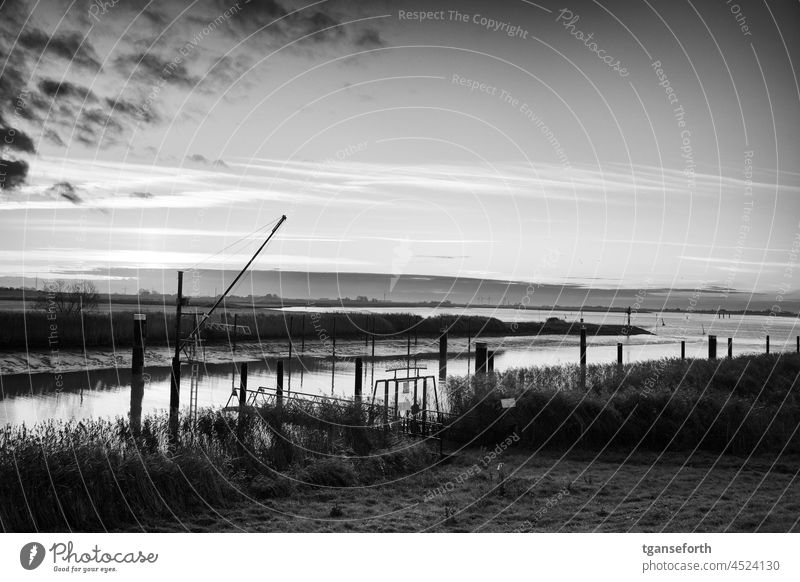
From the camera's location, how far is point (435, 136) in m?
9.58

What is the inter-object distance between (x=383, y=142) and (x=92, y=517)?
5.90 meters

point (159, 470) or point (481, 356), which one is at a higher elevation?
point (481, 356)

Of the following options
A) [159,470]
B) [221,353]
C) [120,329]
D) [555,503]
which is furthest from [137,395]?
[120,329]

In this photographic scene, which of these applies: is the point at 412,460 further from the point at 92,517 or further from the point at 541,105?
the point at 541,105

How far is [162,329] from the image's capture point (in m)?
33.6

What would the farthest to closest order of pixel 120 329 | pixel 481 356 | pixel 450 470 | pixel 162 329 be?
pixel 162 329, pixel 120 329, pixel 481 356, pixel 450 470

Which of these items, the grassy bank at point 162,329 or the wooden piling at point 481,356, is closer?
the wooden piling at point 481,356

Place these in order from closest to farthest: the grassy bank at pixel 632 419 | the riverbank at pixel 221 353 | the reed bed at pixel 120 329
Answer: the grassy bank at pixel 632 419 < the riverbank at pixel 221 353 < the reed bed at pixel 120 329

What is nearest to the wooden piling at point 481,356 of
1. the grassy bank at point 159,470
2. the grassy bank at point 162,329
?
the grassy bank at point 162,329

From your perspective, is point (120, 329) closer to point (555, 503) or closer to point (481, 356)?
point (481, 356)

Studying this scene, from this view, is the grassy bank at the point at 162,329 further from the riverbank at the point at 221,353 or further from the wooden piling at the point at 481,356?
the wooden piling at the point at 481,356

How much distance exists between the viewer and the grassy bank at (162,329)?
27.1 meters

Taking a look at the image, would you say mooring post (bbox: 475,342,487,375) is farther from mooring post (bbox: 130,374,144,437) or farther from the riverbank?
the riverbank
